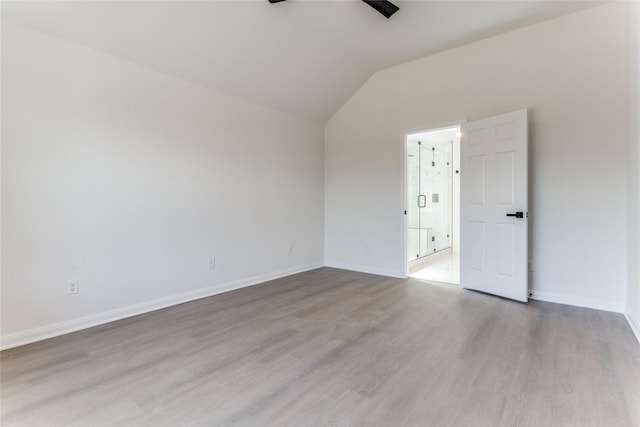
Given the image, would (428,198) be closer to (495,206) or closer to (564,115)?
(495,206)

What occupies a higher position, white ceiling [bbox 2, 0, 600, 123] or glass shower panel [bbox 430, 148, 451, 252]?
white ceiling [bbox 2, 0, 600, 123]

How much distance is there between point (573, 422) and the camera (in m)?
1.43

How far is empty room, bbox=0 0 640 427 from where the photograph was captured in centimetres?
173

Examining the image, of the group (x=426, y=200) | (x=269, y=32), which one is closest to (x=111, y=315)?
(x=269, y=32)

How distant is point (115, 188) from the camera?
2.71m

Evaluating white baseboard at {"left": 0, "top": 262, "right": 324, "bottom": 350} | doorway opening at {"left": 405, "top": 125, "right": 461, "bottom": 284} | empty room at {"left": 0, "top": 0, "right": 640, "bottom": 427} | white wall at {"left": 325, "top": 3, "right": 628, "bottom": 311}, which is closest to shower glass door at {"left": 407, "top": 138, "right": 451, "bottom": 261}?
doorway opening at {"left": 405, "top": 125, "right": 461, "bottom": 284}

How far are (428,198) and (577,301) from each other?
10.8 feet

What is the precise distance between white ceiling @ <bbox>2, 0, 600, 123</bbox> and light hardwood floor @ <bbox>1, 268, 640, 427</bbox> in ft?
8.01

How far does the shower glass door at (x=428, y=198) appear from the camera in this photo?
17.7 feet

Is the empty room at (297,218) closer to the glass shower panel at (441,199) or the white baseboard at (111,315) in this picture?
the white baseboard at (111,315)

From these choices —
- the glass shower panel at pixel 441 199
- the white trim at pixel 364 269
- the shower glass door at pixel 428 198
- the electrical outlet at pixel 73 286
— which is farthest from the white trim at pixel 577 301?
the electrical outlet at pixel 73 286

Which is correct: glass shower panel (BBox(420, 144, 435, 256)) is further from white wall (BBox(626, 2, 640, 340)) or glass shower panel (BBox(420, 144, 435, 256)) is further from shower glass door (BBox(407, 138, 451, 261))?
white wall (BBox(626, 2, 640, 340))

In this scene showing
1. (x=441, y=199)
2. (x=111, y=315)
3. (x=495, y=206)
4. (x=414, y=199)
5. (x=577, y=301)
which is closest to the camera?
(x=111, y=315)

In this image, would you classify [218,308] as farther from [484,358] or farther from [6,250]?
[484,358]
